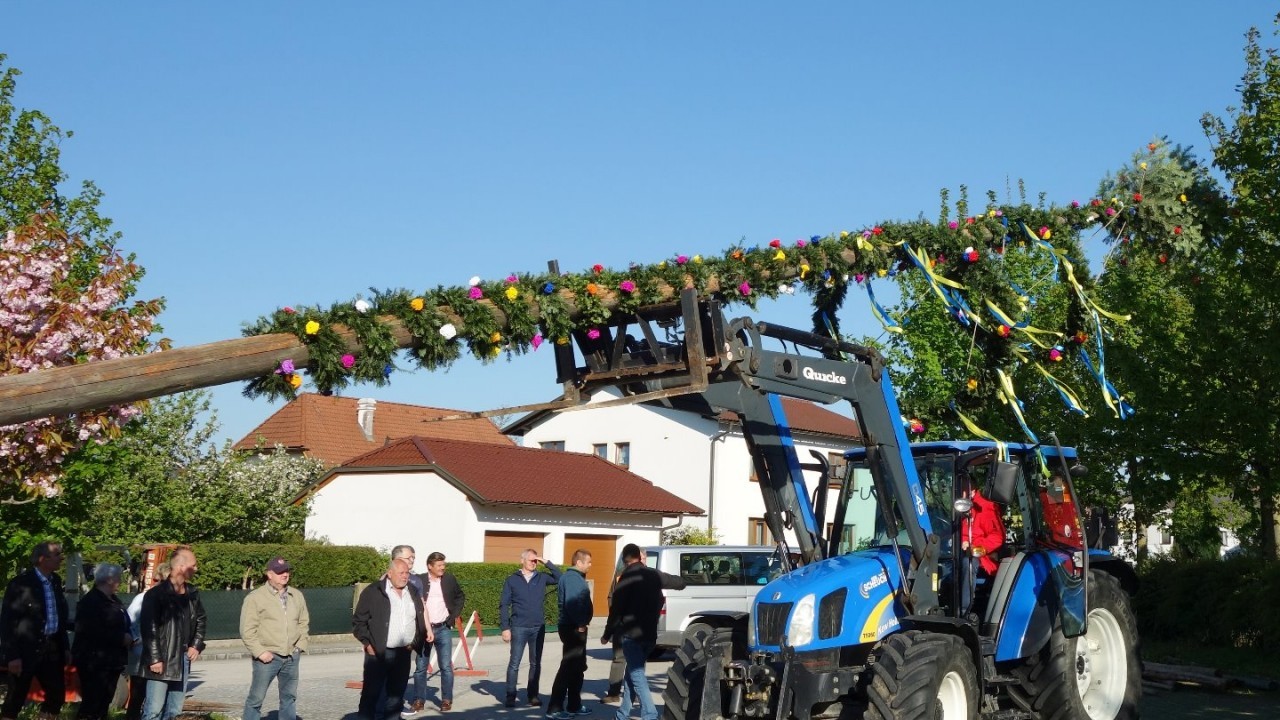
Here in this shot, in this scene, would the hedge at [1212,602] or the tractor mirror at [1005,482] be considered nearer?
the tractor mirror at [1005,482]

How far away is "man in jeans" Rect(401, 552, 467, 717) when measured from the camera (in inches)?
532

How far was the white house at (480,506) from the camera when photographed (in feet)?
107

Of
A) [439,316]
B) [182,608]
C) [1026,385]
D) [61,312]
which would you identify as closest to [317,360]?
[439,316]

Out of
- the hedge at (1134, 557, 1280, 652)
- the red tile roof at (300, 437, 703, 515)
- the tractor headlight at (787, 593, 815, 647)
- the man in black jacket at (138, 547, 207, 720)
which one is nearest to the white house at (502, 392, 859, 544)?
the red tile roof at (300, 437, 703, 515)

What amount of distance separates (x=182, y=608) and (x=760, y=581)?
34.4ft

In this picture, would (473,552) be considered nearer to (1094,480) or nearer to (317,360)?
(1094,480)

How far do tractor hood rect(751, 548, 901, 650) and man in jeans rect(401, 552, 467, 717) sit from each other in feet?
17.3

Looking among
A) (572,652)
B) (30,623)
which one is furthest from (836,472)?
(30,623)

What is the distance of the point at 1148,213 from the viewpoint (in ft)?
38.5

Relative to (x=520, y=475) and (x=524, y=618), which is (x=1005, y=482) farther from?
(x=520, y=475)

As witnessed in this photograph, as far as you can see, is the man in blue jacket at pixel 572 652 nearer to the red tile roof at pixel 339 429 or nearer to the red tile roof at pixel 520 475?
the red tile roof at pixel 520 475

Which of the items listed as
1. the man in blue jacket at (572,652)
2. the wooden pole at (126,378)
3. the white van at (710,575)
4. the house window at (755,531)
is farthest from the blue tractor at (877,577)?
the house window at (755,531)

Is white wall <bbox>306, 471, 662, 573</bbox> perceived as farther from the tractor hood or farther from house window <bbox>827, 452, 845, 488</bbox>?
the tractor hood

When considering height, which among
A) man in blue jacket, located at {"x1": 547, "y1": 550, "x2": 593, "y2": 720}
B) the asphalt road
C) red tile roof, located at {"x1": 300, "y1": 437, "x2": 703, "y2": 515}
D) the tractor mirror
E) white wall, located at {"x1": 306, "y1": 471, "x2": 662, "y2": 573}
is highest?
red tile roof, located at {"x1": 300, "y1": 437, "x2": 703, "y2": 515}
